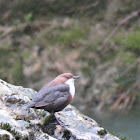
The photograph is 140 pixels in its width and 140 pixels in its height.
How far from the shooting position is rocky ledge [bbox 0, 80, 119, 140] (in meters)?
2.22

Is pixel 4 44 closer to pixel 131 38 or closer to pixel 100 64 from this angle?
pixel 100 64

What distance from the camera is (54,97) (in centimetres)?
290

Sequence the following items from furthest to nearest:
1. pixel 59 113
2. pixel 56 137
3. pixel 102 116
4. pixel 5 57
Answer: pixel 5 57 < pixel 102 116 < pixel 59 113 < pixel 56 137

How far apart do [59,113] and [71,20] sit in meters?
6.98

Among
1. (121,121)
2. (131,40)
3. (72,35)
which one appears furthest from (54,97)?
(72,35)

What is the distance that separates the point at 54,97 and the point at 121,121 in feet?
19.5

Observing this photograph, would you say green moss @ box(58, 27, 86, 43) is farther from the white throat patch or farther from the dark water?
the white throat patch

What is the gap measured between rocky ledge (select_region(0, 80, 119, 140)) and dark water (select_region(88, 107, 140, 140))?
492 centimetres

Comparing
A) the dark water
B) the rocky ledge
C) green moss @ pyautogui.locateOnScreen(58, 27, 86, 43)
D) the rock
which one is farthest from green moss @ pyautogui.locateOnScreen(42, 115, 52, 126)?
green moss @ pyautogui.locateOnScreen(58, 27, 86, 43)

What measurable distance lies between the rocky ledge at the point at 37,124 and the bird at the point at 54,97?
6cm

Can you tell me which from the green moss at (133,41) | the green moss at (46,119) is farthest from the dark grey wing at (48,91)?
the green moss at (133,41)

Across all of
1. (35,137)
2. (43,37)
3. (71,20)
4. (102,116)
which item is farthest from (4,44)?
(35,137)

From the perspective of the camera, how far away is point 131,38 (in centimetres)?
826

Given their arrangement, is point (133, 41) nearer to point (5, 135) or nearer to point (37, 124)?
point (37, 124)
